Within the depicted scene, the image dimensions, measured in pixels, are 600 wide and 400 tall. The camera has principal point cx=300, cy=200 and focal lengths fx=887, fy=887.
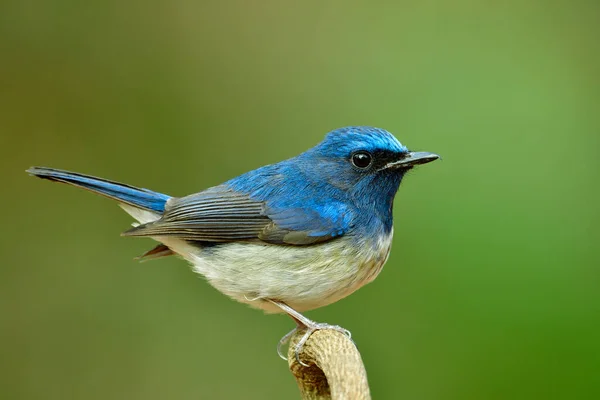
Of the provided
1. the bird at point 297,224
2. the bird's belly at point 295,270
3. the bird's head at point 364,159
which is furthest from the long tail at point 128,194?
the bird's head at point 364,159

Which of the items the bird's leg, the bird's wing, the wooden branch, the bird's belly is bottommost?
the wooden branch

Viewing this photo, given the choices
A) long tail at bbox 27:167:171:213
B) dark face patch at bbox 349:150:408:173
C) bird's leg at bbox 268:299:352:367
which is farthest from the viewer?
long tail at bbox 27:167:171:213

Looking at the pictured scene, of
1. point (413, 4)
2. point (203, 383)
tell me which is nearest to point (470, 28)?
point (413, 4)

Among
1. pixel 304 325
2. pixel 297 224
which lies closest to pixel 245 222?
pixel 297 224

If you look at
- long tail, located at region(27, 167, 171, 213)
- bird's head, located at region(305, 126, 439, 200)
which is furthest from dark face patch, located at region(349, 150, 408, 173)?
long tail, located at region(27, 167, 171, 213)

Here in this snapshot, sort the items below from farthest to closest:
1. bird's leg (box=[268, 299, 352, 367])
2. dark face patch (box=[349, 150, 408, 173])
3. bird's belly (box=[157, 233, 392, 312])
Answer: dark face patch (box=[349, 150, 408, 173])
bird's belly (box=[157, 233, 392, 312])
bird's leg (box=[268, 299, 352, 367])

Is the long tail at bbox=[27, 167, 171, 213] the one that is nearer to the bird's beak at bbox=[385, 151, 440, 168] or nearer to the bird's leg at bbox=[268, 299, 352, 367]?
the bird's leg at bbox=[268, 299, 352, 367]

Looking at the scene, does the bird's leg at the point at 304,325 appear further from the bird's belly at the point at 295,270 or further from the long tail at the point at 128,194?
the long tail at the point at 128,194

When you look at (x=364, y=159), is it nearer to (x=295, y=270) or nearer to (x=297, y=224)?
(x=297, y=224)
